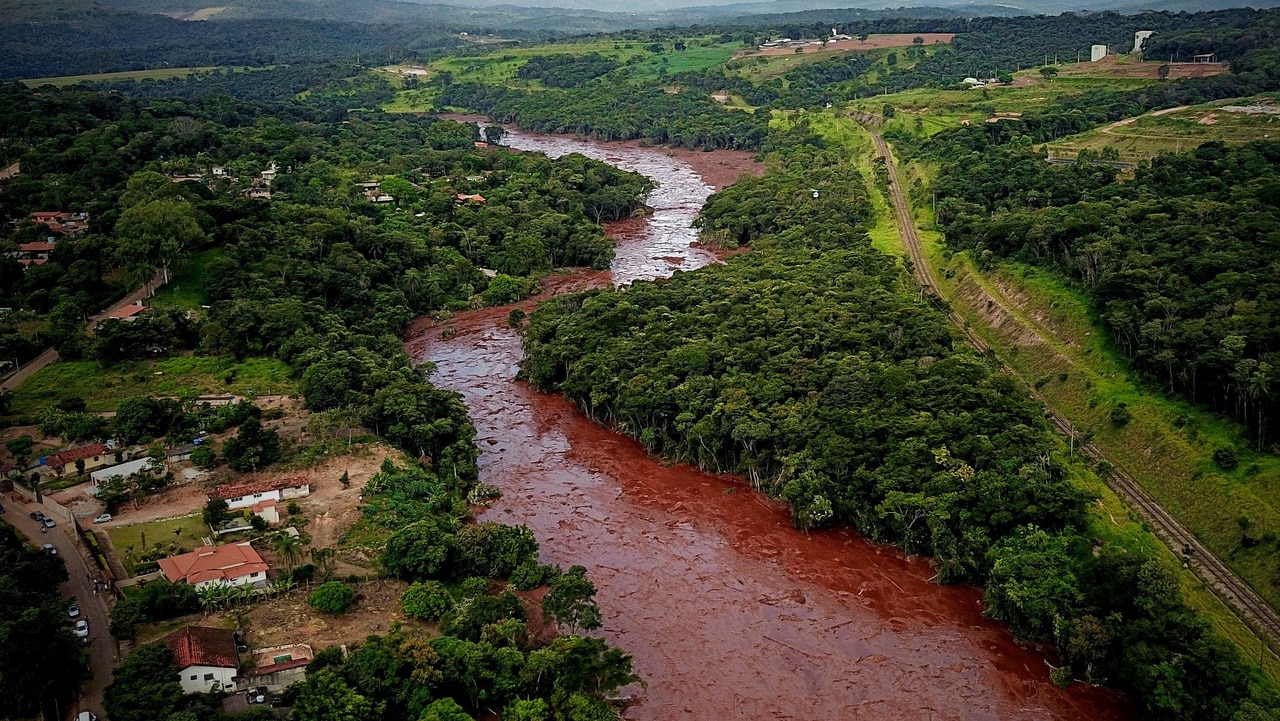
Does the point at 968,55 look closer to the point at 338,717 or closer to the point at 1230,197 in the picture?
the point at 1230,197

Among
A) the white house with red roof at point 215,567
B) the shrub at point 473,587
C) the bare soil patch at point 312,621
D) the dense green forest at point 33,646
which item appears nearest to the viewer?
the dense green forest at point 33,646

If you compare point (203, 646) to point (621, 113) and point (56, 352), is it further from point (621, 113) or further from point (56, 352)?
point (621, 113)

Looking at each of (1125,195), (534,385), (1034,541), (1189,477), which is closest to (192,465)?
(534,385)

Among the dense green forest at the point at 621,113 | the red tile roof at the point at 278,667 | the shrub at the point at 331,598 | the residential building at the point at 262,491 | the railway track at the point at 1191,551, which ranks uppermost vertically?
the dense green forest at the point at 621,113

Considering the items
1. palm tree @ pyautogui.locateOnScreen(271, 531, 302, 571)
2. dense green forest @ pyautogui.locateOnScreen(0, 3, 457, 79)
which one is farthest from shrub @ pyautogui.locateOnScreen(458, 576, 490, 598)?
dense green forest @ pyautogui.locateOnScreen(0, 3, 457, 79)

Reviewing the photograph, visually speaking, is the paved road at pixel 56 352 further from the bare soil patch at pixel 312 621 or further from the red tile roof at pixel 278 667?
the red tile roof at pixel 278 667

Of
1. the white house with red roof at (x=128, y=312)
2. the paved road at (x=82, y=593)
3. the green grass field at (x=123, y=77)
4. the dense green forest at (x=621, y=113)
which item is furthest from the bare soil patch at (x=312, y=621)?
the green grass field at (x=123, y=77)

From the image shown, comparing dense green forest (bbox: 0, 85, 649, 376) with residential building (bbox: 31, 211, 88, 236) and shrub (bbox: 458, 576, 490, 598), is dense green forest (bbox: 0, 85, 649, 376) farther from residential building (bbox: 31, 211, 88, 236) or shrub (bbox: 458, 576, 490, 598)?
shrub (bbox: 458, 576, 490, 598)
